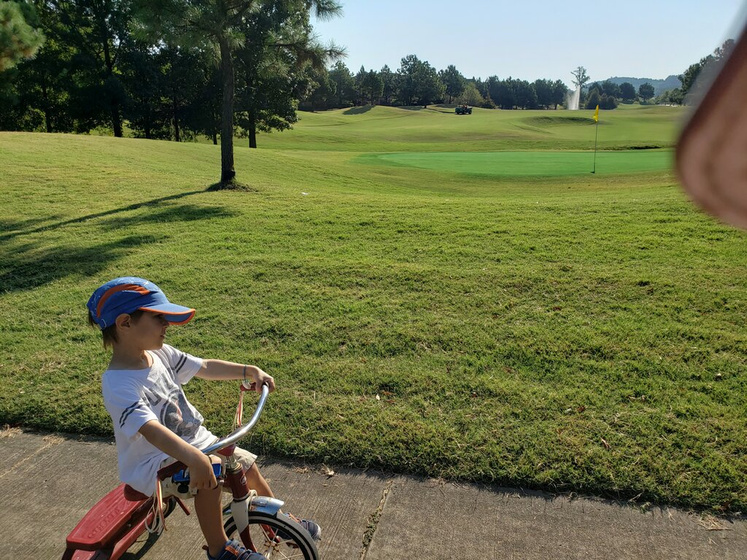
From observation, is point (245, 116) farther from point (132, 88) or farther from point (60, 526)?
point (60, 526)

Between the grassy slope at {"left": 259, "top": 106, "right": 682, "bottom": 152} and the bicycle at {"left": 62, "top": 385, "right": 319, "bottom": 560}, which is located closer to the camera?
the bicycle at {"left": 62, "top": 385, "right": 319, "bottom": 560}

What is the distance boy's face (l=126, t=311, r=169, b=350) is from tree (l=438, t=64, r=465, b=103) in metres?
126

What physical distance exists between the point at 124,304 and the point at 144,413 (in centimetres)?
47

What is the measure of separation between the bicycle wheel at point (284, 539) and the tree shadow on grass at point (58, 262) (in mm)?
5873

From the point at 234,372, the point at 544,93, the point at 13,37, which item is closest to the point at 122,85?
the point at 13,37

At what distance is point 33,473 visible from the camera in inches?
154

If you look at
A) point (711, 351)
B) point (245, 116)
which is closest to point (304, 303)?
point (711, 351)

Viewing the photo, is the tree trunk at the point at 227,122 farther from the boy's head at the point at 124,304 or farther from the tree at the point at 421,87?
the tree at the point at 421,87

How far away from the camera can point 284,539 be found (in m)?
2.87

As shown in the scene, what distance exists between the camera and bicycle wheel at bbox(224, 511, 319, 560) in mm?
2744

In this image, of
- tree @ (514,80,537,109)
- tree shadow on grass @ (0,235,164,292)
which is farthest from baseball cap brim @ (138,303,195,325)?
tree @ (514,80,537,109)

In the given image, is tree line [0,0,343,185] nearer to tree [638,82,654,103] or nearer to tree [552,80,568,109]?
tree [552,80,568,109]

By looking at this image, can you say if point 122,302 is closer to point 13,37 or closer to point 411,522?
point 411,522

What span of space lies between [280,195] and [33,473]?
9984mm
